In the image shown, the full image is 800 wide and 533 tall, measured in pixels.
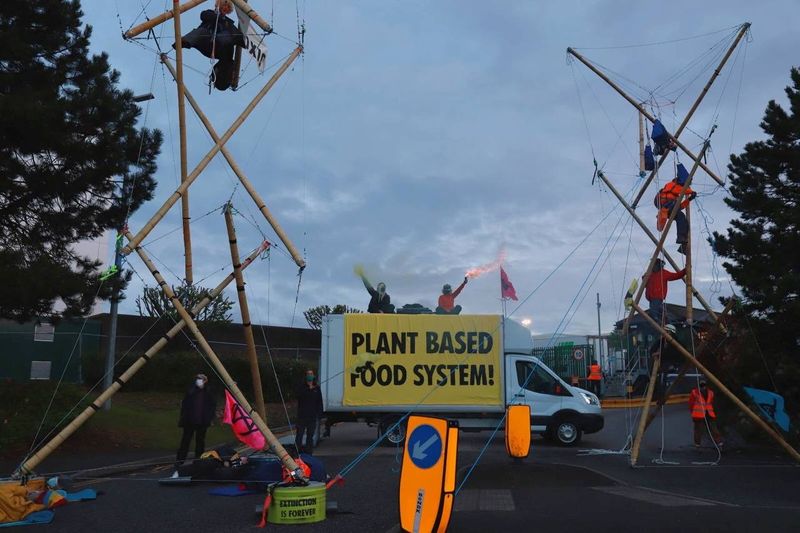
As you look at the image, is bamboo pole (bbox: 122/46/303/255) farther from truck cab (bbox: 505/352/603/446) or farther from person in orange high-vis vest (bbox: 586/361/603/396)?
person in orange high-vis vest (bbox: 586/361/603/396)

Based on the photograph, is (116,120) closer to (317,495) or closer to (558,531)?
(317,495)

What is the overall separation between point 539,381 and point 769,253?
625 centimetres

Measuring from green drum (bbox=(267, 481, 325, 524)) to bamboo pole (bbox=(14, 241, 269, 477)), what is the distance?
299 centimetres

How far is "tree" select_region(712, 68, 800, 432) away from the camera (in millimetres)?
17094

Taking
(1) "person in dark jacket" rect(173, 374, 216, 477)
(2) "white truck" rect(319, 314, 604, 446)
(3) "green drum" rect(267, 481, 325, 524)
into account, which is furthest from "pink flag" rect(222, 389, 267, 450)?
(2) "white truck" rect(319, 314, 604, 446)

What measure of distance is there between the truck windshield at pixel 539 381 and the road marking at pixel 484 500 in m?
8.09

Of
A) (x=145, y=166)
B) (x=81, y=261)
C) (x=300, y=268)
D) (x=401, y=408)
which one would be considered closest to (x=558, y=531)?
(x=300, y=268)

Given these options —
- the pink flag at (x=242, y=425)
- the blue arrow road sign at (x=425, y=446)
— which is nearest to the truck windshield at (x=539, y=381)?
the pink flag at (x=242, y=425)

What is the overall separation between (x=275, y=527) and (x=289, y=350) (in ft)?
97.5

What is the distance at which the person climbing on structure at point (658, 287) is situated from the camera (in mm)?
15031

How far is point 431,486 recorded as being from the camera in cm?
714

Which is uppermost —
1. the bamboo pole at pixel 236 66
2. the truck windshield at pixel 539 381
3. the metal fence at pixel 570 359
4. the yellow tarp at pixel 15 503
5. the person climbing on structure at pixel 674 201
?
the bamboo pole at pixel 236 66

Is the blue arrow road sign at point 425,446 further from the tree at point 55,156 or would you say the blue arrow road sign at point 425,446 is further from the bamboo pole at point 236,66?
the tree at point 55,156

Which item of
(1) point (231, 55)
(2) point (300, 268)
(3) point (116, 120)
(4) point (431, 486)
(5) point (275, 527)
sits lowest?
(5) point (275, 527)
